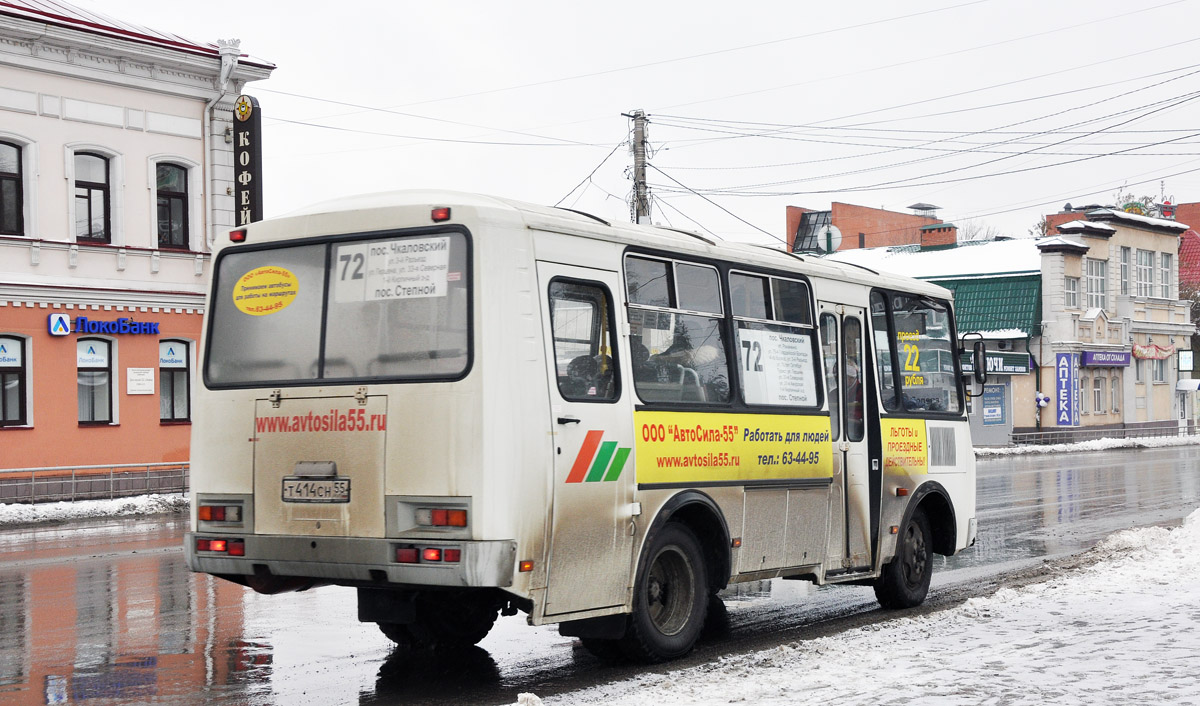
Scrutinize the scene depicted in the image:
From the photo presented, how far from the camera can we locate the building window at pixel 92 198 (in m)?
27.8

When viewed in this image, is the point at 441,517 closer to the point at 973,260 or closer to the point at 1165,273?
the point at 973,260

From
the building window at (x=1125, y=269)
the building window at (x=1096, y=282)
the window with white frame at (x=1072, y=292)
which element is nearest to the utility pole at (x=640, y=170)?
the window with white frame at (x=1072, y=292)

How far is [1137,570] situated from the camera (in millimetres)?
12797

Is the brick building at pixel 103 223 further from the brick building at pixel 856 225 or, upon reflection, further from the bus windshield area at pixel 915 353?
the brick building at pixel 856 225

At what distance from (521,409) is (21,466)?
21.3 metres

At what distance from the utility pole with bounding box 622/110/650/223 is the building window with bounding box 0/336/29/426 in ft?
41.4

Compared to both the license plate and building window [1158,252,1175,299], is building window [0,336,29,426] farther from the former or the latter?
building window [1158,252,1175,299]

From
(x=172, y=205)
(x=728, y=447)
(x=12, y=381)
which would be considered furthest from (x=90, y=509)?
(x=728, y=447)

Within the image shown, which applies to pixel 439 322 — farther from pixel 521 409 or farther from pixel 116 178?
pixel 116 178

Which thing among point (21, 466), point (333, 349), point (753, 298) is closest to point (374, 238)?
point (333, 349)

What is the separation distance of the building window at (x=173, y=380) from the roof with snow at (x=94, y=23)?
613cm

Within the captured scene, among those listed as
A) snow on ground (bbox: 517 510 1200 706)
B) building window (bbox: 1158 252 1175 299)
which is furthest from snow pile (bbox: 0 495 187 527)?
building window (bbox: 1158 252 1175 299)

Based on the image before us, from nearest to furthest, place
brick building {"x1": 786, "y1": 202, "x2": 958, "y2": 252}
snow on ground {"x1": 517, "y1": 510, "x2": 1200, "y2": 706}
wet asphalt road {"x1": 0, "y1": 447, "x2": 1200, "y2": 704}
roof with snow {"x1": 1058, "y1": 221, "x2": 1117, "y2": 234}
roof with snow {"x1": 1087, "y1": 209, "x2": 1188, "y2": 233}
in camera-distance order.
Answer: snow on ground {"x1": 517, "y1": 510, "x2": 1200, "y2": 706}
wet asphalt road {"x1": 0, "y1": 447, "x2": 1200, "y2": 704}
roof with snow {"x1": 1058, "y1": 221, "x2": 1117, "y2": 234}
roof with snow {"x1": 1087, "y1": 209, "x2": 1188, "y2": 233}
brick building {"x1": 786, "y1": 202, "x2": 958, "y2": 252}

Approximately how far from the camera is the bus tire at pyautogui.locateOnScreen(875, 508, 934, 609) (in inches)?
463
